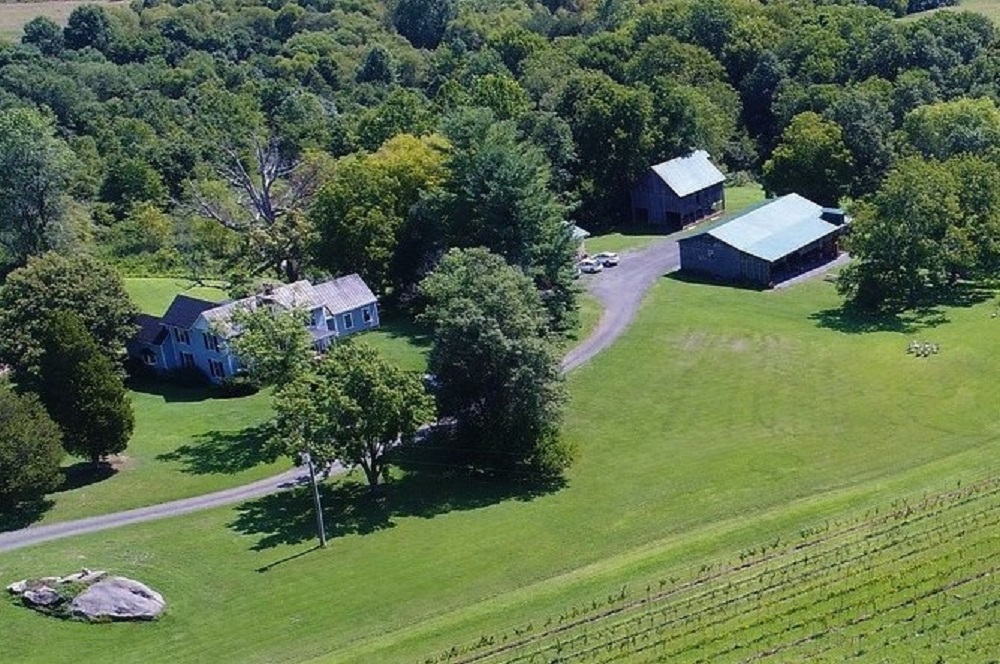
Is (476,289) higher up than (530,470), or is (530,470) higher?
(476,289)

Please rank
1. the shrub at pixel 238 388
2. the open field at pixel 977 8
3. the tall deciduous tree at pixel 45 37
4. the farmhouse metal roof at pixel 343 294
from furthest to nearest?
the tall deciduous tree at pixel 45 37, the open field at pixel 977 8, the farmhouse metal roof at pixel 343 294, the shrub at pixel 238 388

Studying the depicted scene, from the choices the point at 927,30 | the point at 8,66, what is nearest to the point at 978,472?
the point at 927,30

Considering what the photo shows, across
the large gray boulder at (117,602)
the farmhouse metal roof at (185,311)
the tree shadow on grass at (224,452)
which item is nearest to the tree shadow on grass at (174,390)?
the farmhouse metal roof at (185,311)

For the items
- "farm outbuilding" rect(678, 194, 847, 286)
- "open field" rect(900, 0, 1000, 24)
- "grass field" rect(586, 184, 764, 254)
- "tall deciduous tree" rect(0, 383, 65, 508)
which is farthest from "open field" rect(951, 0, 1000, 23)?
"tall deciduous tree" rect(0, 383, 65, 508)

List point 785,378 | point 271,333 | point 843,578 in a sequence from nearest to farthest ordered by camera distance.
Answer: point 843,578 → point 271,333 → point 785,378

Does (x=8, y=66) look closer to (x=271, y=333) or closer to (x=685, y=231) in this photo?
(x=685, y=231)

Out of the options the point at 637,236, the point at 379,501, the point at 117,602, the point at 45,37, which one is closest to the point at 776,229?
the point at 637,236

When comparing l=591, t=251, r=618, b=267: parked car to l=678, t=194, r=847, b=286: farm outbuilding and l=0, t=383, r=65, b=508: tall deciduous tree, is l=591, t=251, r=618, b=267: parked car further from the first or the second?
l=0, t=383, r=65, b=508: tall deciduous tree

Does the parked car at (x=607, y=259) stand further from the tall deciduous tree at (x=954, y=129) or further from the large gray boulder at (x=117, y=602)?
the large gray boulder at (x=117, y=602)
